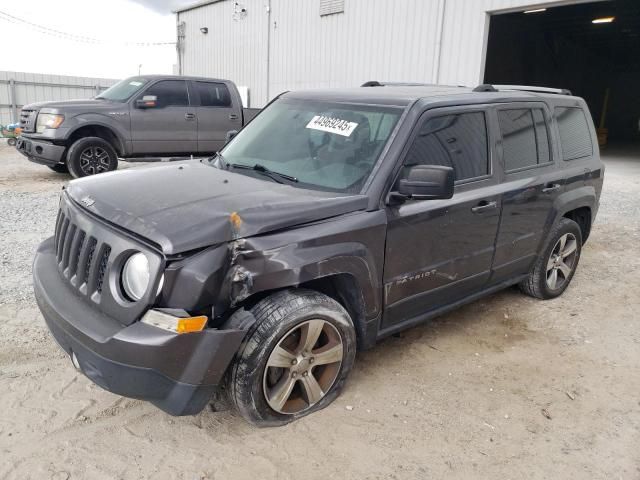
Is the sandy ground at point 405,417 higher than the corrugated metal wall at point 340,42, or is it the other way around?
the corrugated metal wall at point 340,42

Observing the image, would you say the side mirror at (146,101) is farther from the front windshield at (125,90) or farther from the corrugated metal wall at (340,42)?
the corrugated metal wall at (340,42)

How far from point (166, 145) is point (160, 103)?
2.52 ft

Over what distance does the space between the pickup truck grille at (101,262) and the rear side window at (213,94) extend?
7722 mm

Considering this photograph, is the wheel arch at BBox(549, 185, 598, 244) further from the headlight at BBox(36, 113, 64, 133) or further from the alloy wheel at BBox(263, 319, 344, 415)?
the headlight at BBox(36, 113, 64, 133)

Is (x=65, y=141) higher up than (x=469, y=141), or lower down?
lower down

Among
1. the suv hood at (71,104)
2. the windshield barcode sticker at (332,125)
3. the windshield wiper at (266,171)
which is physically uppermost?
the windshield barcode sticker at (332,125)

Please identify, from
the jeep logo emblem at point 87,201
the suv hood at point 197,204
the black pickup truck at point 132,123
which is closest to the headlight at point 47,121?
the black pickup truck at point 132,123

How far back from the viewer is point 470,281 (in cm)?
378

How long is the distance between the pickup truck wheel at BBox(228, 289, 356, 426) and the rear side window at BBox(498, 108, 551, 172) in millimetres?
1916

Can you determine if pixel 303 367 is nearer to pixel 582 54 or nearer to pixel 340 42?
pixel 340 42

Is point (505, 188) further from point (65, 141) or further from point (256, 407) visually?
point (65, 141)

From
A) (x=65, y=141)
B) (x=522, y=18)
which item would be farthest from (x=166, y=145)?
(x=522, y=18)

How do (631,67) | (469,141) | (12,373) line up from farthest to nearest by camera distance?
(631,67) → (469,141) → (12,373)

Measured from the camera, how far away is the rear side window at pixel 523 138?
3.88 metres
